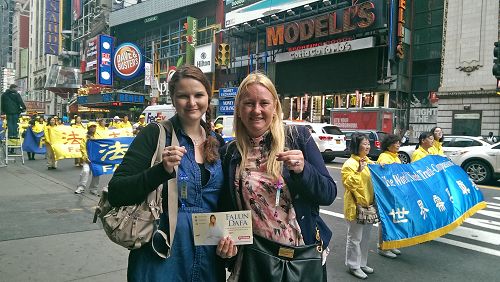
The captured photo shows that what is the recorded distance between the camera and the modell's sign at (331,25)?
89.2 ft

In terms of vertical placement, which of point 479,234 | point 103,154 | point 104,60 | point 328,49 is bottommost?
point 479,234

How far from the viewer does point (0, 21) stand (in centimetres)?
1028

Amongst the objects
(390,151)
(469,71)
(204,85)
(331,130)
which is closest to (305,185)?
(204,85)

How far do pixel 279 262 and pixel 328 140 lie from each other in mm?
14187

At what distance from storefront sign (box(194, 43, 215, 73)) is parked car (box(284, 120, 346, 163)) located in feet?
92.1

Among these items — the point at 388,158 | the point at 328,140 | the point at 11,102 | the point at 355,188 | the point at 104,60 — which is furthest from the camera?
the point at 104,60

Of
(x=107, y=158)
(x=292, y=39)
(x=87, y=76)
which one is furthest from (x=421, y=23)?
(x=87, y=76)

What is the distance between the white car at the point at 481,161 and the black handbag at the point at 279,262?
1156 cm

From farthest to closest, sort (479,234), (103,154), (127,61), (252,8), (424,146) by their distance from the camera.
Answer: (127,61) < (252,8) < (103,154) < (424,146) < (479,234)

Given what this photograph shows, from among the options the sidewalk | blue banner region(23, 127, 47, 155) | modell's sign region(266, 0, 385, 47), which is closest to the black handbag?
the sidewalk

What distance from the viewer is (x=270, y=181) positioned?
1950mm

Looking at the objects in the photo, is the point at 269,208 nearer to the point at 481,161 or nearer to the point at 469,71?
the point at 481,161

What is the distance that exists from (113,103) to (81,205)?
44188 millimetres

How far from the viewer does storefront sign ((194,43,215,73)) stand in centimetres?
4222
